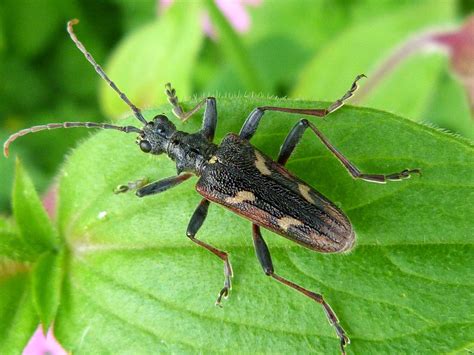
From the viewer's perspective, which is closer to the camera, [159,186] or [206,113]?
[159,186]

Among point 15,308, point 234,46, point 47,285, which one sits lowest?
point 15,308

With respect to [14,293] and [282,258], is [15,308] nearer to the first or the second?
[14,293]

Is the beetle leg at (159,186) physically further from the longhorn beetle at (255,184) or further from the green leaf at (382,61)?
the green leaf at (382,61)

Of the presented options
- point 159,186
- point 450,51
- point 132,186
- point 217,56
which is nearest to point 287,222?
point 159,186

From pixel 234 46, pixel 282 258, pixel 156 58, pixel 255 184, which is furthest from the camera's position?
pixel 156 58

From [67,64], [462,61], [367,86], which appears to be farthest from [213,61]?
[462,61]

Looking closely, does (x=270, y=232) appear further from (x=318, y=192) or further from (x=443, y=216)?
(x=443, y=216)

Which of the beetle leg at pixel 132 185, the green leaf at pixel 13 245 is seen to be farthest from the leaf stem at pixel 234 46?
the green leaf at pixel 13 245
